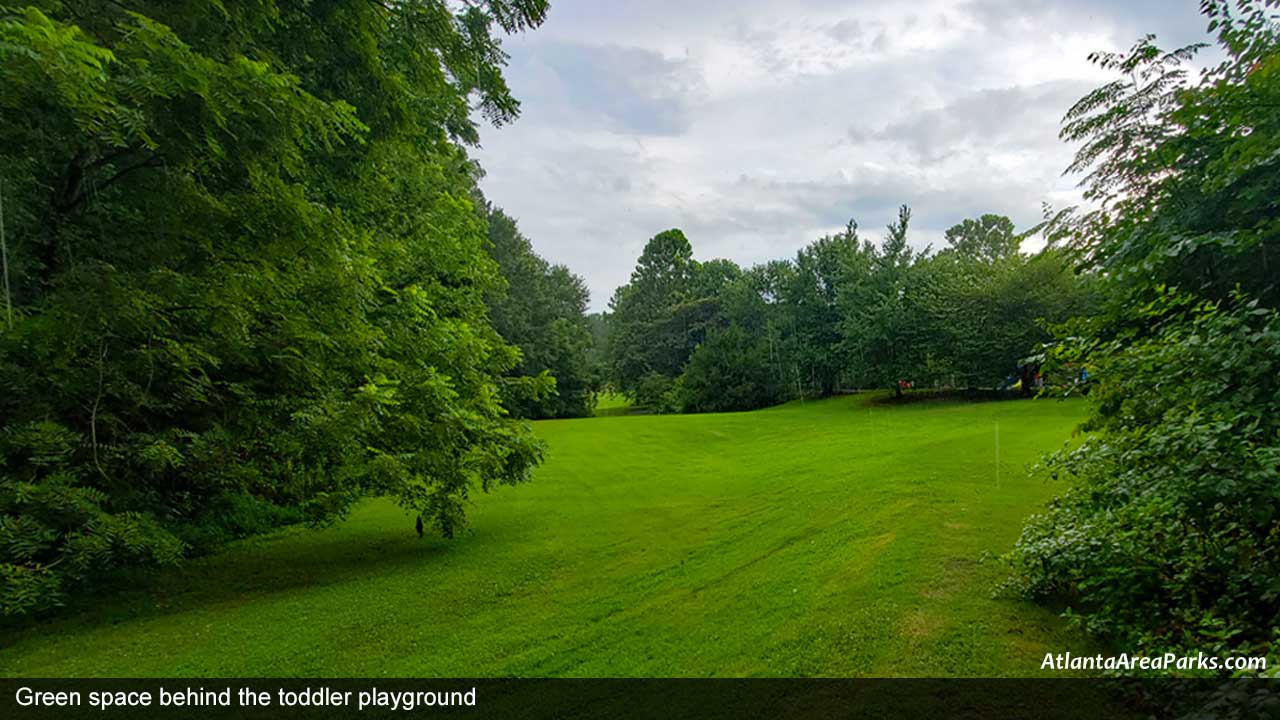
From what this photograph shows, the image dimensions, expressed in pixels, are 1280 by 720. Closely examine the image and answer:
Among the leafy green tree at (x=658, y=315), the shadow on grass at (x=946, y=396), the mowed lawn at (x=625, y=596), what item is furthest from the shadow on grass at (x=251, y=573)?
the leafy green tree at (x=658, y=315)

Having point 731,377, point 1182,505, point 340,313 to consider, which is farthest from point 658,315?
point 1182,505

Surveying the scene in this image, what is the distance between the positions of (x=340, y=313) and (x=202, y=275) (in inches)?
47.0

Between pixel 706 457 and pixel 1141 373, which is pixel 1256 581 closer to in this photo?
pixel 1141 373

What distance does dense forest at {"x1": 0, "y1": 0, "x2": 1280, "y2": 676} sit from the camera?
3.45 m

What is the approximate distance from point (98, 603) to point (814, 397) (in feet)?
113

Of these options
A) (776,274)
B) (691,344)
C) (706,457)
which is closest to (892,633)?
(706,457)

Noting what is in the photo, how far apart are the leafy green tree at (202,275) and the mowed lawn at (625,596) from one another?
742 millimetres

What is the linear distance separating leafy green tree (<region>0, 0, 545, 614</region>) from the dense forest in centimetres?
3

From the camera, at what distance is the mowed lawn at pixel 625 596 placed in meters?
3.96

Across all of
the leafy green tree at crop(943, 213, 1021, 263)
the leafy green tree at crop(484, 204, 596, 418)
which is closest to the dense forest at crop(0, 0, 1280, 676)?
the leafy green tree at crop(484, 204, 596, 418)

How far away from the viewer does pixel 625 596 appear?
552cm

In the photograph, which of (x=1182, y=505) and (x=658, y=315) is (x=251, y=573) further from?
(x=658, y=315)

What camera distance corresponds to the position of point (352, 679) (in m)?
4.04

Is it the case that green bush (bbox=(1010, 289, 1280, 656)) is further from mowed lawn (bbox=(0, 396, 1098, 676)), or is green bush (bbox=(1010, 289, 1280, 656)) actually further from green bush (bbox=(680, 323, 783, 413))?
green bush (bbox=(680, 323, 783, 413))
